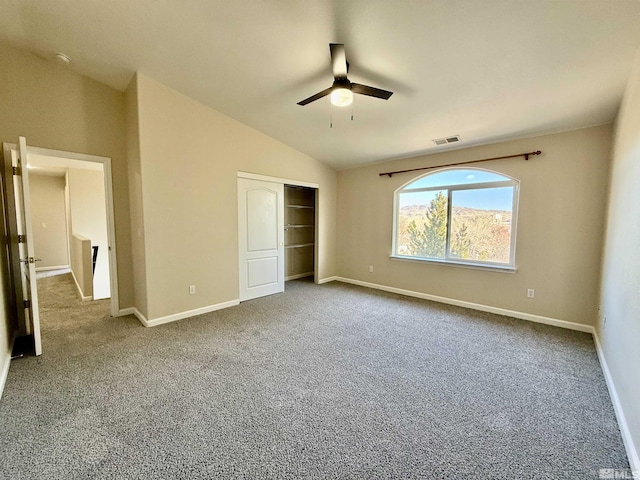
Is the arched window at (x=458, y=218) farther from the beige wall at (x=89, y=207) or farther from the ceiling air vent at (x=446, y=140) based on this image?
the beige wall at (x=89, y=207)

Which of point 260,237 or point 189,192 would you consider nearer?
point 189,192

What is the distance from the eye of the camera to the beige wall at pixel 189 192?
129 inches

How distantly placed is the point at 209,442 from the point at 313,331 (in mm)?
1736

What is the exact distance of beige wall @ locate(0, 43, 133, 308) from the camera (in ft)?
A: 9.47

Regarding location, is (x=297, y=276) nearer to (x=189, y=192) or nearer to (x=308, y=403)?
(x=189, y=192)

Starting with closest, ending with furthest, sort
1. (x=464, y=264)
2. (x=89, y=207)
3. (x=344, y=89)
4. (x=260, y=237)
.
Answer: (x=344, y=89)
(x=464, y=264)
(x=260, y=237)
(x=89, y=207)

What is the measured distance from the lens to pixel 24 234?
267 centimetres

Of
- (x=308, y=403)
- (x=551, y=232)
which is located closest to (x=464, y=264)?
(x=551, y=232)

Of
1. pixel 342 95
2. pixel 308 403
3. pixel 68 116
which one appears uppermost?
pixel 68 116

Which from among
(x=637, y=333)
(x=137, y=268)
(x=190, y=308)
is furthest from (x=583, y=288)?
(x=137, y=268)

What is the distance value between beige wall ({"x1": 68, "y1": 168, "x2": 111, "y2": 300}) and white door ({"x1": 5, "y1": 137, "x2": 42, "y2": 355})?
270 cm

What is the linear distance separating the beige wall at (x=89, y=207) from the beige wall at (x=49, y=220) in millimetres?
2147

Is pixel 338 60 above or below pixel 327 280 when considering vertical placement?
above

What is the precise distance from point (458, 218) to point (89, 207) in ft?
24.9
